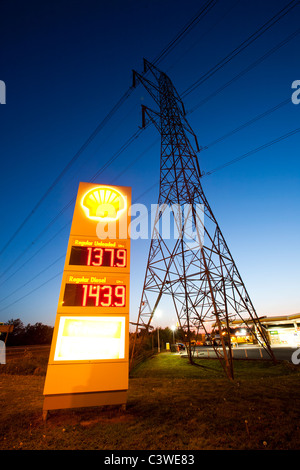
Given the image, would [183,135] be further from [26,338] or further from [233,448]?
[26,338]

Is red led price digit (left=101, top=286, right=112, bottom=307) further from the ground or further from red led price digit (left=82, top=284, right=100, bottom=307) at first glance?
the ground

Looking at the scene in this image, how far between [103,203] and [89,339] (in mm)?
5581

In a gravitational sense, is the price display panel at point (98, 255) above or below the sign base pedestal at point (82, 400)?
above

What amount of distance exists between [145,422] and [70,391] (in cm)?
246

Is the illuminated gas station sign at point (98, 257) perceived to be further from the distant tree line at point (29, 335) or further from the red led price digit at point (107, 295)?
the distant tree line at point (29, 335)

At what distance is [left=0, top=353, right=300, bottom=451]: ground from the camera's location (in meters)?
4.29

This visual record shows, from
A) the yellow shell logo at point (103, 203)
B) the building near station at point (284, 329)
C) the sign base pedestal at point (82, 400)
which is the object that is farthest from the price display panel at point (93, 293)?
the building near station at point (284, 329)

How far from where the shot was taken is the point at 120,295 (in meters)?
7.23

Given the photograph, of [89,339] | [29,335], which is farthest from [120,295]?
[29,335]

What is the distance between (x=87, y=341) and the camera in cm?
659

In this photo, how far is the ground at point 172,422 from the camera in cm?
429

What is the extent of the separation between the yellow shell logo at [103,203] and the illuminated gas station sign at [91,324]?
1.59ft

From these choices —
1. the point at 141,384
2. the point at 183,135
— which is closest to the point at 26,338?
the point at 141,384
